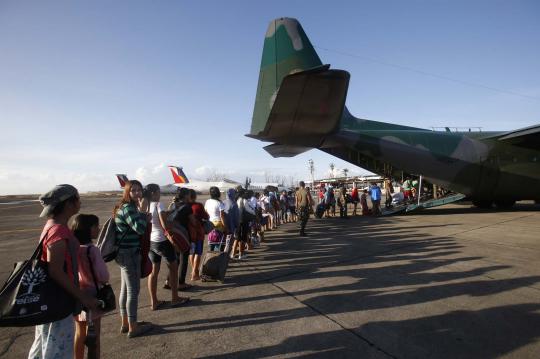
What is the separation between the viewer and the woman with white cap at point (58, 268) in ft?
6.97

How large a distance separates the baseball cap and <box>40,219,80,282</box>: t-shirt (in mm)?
103

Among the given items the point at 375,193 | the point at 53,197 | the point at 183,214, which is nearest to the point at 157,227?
the point at 183,214

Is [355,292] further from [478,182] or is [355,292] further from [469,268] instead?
[478,182]

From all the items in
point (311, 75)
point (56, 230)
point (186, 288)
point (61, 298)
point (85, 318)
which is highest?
point (311, 75)

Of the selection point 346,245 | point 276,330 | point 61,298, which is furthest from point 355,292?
point 61,298

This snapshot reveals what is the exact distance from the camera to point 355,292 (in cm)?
460

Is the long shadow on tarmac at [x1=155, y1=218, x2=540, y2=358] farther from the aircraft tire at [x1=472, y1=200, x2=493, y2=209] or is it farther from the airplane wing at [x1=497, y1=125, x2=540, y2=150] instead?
the aircraft tire at [x1=472, y1=200, x2=493, y2=209]

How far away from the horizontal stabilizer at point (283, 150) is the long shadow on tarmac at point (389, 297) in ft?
14.6

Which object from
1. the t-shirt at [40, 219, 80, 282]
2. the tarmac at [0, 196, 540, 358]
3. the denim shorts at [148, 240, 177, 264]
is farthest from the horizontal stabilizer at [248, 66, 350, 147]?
the t-shirt at [40, 219, 80, 282]

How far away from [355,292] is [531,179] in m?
14.3

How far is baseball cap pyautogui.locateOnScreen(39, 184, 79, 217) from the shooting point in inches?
89.3

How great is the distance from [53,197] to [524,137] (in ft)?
56.0

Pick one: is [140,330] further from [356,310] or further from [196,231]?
[356,310]

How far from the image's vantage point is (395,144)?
12258 mm
